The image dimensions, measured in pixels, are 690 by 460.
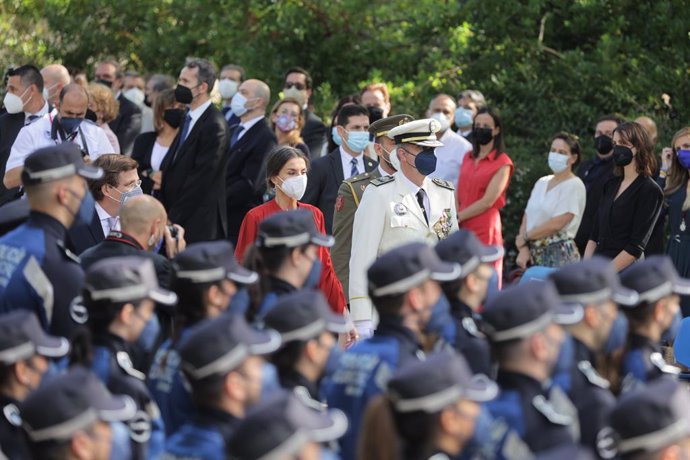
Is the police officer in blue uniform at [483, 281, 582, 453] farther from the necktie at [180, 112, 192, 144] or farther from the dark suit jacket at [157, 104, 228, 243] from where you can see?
the necktie at [180, 112, 192, 144]

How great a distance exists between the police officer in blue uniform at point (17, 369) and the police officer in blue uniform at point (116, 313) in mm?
233

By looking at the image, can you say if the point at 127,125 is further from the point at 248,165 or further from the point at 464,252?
the point at 464,252

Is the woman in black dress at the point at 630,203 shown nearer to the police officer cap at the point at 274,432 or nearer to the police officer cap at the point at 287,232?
the police officer cap at the point at 287,232

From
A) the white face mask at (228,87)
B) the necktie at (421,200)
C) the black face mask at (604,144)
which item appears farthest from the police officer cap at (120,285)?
the white face mask at (228,87)

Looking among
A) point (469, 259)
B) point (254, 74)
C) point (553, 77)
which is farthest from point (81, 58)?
point (469, 259)

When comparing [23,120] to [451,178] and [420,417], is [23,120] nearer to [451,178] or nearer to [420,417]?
[451,178]

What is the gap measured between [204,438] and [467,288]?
2098 millimetres

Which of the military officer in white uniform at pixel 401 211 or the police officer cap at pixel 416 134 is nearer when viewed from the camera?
the military officer in white uniform at pixel 401 211

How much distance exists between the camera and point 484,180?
39.0 ft

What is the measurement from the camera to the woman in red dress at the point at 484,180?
459 inches

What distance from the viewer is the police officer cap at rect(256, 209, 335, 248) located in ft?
23.2

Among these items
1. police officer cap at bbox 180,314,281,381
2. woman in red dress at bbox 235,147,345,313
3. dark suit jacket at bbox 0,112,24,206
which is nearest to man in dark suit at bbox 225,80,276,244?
dark suit jacket at bbox 0,112,24,206

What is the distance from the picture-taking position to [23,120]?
11445 mm

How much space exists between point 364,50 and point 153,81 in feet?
9.02
